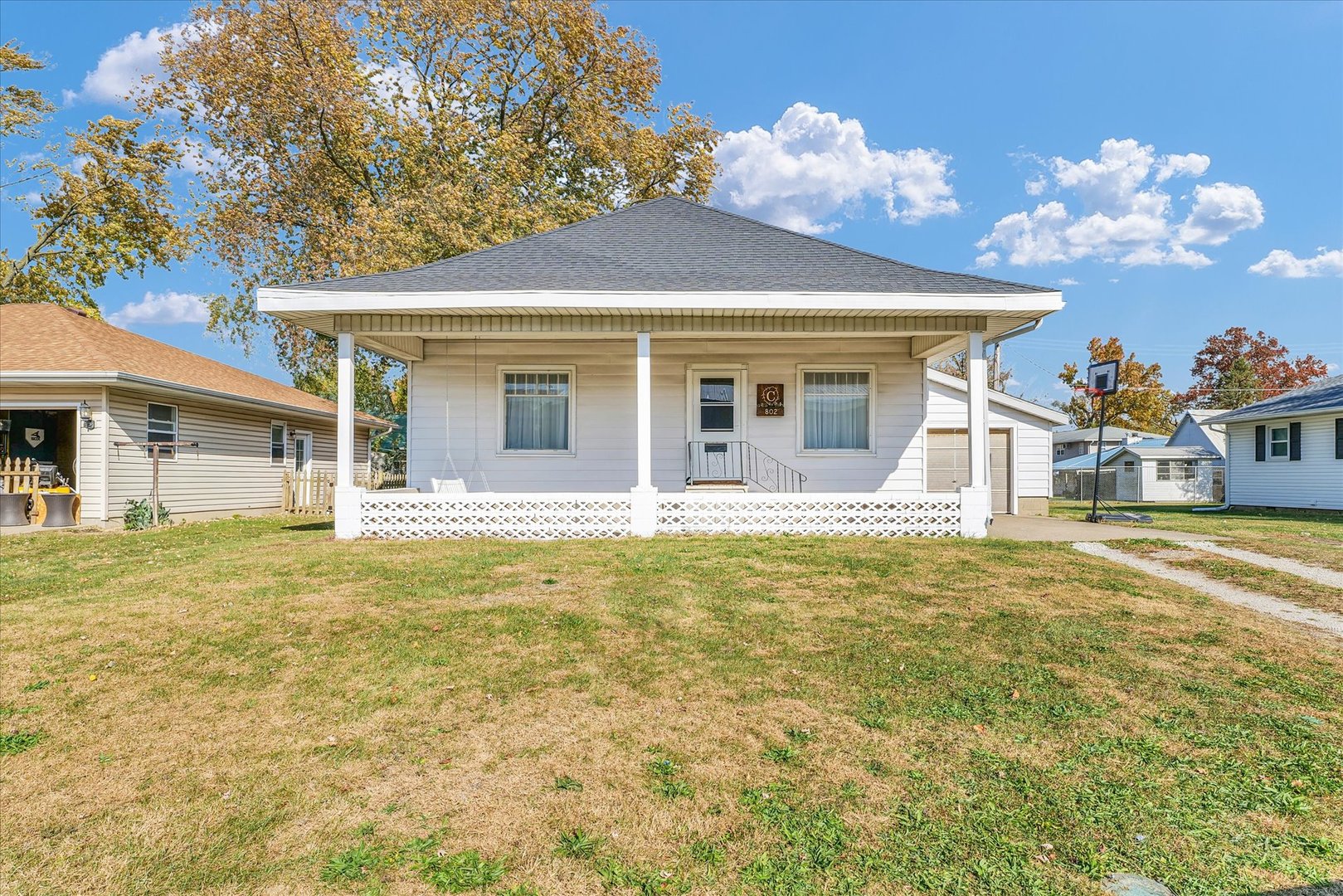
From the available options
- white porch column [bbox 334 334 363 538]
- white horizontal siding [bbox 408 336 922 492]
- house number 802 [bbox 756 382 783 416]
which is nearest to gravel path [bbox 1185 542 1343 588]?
white horizontal siding [bbox 408 336 922 492]

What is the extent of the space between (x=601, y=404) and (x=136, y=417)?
9639 millimetres

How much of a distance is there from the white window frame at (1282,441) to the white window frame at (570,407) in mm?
20587

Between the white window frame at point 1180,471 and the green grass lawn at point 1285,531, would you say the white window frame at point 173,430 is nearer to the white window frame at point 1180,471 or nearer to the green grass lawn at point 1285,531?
the green grass lawn at point 1285,531

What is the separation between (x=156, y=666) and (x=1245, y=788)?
5804 millimetres

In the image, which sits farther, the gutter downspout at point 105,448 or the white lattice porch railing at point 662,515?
the gutter downspout at point 105,448

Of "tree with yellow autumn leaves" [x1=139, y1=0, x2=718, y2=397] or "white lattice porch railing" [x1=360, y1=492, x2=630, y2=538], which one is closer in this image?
"white lattice porch railing" [x1=360, y1=492, x2=630, y2=538]

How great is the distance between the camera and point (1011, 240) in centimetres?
4062

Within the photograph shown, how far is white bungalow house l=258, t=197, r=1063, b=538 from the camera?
29.5 ft

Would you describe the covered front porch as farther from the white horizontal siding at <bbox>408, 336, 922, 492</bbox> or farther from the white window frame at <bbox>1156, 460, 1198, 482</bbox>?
the white window frame at <bbox>1156, 460, 1198, 482</bbox>

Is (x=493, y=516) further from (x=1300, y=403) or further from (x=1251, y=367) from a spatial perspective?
(x=1251, y=367)

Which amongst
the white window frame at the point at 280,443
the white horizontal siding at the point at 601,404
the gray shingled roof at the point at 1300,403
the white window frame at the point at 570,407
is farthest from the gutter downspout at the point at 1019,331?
the white window frame at the point at 280,443

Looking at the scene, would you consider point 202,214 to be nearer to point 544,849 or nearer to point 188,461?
point 188,461

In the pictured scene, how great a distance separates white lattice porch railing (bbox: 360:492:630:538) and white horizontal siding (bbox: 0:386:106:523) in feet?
24.1

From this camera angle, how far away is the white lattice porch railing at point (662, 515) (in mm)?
9078
